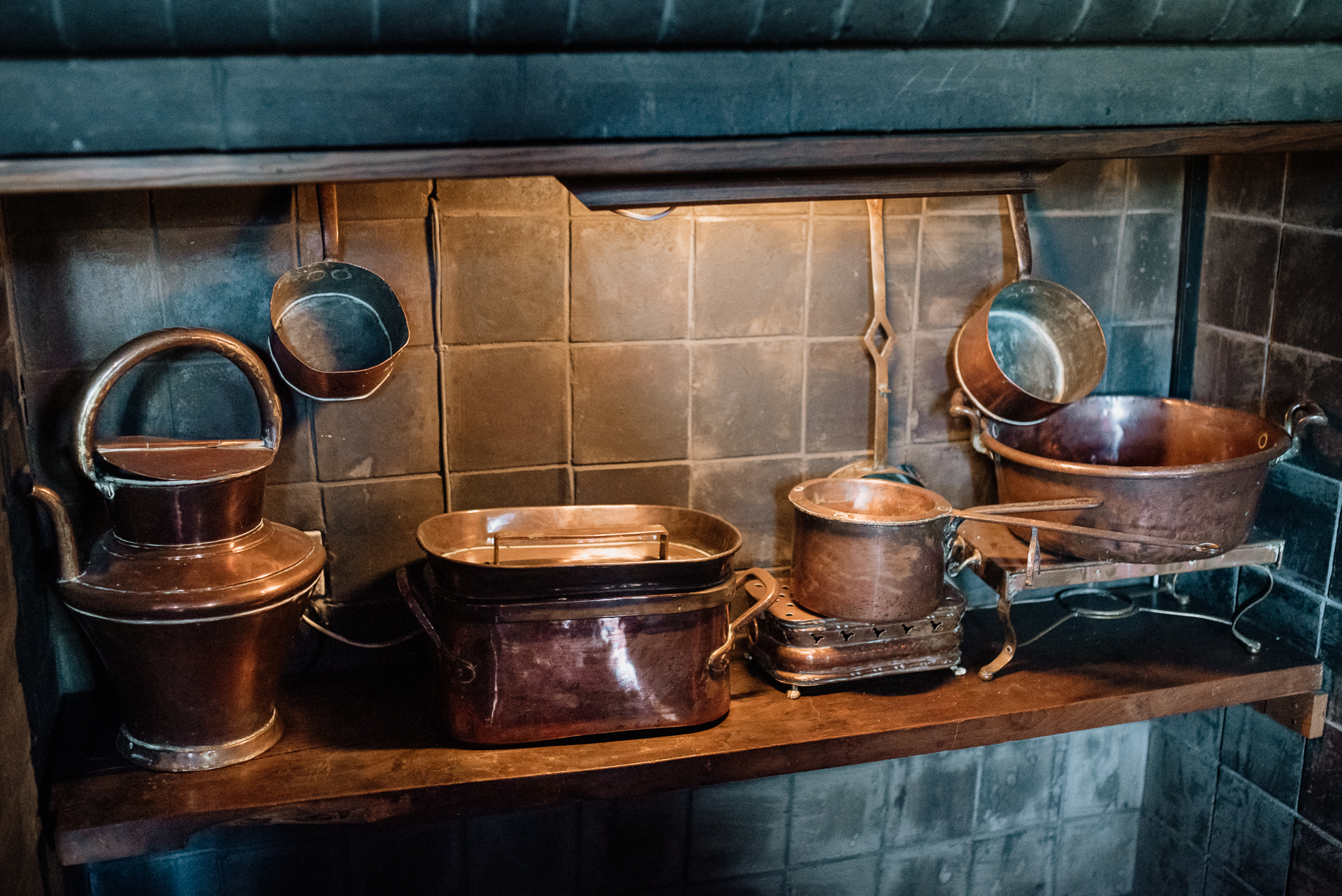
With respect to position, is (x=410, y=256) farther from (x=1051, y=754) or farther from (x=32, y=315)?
(x=1051, y=754)

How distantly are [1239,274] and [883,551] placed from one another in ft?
3.89

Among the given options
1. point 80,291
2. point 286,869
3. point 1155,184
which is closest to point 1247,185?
point 1155,184

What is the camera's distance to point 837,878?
2.87 m

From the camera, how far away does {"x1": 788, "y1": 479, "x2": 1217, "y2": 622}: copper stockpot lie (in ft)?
7.32

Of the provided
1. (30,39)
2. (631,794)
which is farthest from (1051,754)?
(30,39)

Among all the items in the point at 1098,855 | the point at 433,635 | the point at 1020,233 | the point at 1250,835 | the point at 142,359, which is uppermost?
the point at 1020,233

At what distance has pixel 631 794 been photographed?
6.88ft

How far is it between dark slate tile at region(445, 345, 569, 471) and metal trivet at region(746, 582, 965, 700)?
0.54m

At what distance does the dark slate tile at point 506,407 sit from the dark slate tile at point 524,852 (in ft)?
2.65

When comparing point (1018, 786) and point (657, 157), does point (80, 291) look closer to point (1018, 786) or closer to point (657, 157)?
point (657, 157)

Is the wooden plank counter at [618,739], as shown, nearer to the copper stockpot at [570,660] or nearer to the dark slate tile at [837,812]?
the copper stockpot at [570,660]

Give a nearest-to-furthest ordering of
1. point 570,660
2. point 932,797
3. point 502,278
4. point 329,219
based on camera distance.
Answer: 1. point 570,660
2. point 329,219
3. point 502,278
4. point 932,797

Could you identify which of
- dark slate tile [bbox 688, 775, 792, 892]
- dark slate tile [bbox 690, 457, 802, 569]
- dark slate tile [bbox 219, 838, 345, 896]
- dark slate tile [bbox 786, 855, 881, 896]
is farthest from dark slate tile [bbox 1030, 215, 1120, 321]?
dark slate tile [bbox 219, 838, 345, 896]

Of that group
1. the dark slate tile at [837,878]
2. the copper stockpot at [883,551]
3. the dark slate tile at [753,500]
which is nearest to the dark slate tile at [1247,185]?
the copper stockpot at [883,551]
